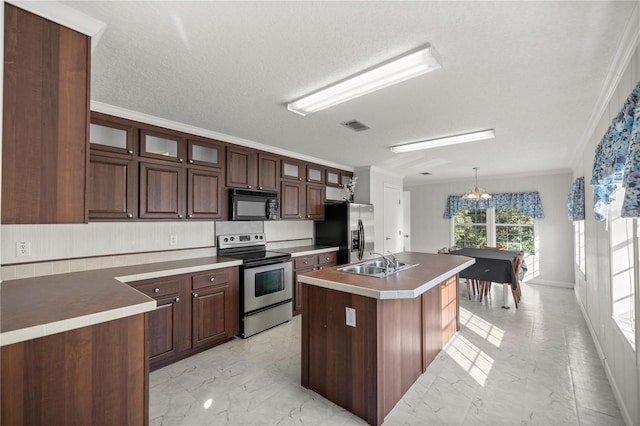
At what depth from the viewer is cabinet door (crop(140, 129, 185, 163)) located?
9.46ft

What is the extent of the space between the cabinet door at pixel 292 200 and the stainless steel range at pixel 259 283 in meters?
0.56

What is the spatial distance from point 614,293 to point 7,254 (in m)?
4.75

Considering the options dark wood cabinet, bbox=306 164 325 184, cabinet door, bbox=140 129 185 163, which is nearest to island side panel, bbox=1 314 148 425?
cabinet door, bbox=140 129 185 163

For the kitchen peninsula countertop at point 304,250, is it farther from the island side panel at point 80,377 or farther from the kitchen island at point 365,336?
the island side panel at point 80,377

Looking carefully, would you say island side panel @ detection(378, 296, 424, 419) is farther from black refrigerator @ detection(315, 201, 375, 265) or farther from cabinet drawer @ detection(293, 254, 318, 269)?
black refrigerator @ detection(315, 201, 375, 265)

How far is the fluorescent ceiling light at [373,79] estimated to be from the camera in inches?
Result: 70.3

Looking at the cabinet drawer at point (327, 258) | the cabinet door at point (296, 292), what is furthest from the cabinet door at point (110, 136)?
the cabinet drawer at point (327, 258)

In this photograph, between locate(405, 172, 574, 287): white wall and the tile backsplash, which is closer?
the tile backsplash

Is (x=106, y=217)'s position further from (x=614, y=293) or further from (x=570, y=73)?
(x=614, y=293)

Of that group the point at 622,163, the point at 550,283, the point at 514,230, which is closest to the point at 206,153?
the point at 622,163

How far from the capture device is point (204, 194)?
11.0 feet

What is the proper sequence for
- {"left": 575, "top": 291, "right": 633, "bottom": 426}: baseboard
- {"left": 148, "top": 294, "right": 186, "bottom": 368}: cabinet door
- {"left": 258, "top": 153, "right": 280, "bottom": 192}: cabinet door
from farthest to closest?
{"left": 258, "top": 153, "right": 280, "bottom": 192}: cabinet door, {"left": 148, "top": 294, "right": 186, "bottom": 368}: cabinet door, {"left": 575, "top": 291, "right": 633, "bottom": 426}: baseboard

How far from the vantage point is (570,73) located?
2027mm

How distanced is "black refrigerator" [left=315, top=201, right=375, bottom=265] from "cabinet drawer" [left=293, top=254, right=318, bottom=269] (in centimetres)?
60
